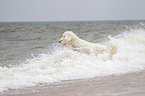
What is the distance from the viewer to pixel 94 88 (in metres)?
4.48

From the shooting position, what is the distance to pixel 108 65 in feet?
22.0

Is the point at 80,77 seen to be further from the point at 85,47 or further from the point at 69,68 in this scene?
the point at 85,47

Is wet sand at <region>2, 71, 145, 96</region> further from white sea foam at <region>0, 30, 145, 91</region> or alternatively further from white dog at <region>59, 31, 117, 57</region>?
white dog at <region>59, 31, 117, 57</region>

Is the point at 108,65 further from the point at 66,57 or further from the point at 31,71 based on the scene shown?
the point at 31,71

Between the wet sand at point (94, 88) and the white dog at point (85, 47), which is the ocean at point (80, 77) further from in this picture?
the white dog at point (85, 47)

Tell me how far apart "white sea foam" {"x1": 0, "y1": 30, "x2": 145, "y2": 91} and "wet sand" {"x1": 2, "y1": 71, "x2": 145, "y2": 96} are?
42 centimetres

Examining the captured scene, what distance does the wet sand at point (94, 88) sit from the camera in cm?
410

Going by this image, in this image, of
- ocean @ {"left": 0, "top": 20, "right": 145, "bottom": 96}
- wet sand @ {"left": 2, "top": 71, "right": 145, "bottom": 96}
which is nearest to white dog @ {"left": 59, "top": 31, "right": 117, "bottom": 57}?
ocean @ {"left": 0, "top": 20, "right": 145, "bottom": 96}

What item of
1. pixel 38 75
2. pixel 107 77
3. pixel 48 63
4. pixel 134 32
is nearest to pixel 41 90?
pixel 38 75

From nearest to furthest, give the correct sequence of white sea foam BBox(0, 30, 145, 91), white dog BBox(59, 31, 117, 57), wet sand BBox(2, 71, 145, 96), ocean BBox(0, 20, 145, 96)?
wet sand BBox(2, 71, 145, 96), ocean BBox(0, 20, 145, 96), white sea foam BBox(0, 30, 145, 91), white dog BBox(59, 31, 117, 57)

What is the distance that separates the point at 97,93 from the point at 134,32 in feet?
28.7

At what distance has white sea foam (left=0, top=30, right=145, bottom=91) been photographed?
5332mm

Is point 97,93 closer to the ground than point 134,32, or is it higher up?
closer to the ground

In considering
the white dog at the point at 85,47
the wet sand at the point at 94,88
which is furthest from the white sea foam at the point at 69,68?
the wet sand at the point at 94,88
